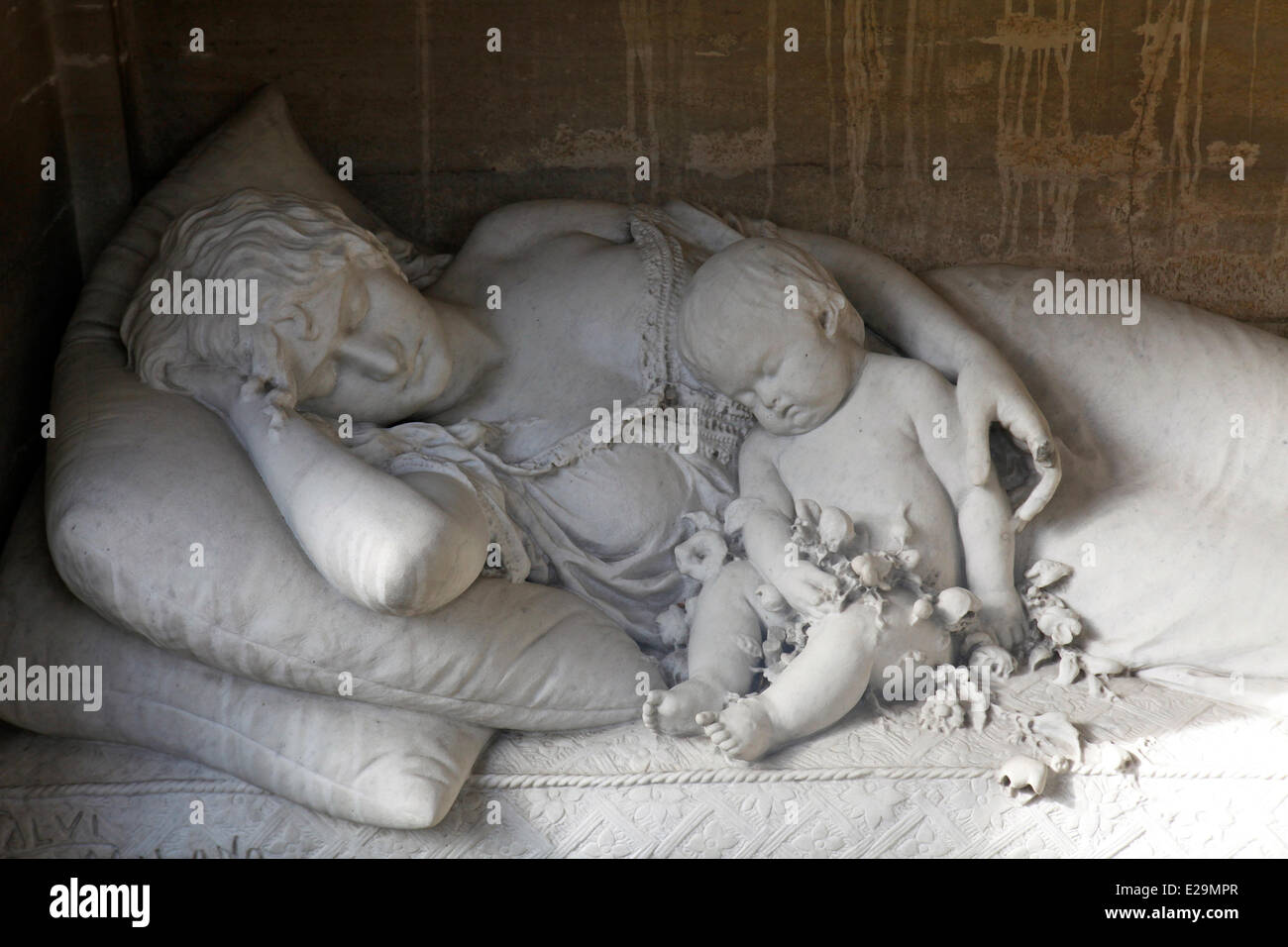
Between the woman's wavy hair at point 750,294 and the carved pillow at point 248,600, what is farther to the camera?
the woman's wavy hair at point 750,294

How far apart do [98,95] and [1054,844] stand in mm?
2677

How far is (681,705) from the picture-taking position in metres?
2.66

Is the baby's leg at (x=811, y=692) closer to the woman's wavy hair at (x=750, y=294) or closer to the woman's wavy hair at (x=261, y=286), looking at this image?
the woman's wavy hair at (x=750, y=294)

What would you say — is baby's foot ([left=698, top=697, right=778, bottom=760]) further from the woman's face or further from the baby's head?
the woman's face

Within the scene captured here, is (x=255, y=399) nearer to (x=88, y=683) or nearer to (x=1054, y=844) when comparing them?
(x=88, y=683)

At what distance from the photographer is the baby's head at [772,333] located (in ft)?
9.55

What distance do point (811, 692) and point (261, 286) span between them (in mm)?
1296

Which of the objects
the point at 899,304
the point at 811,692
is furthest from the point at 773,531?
the point at 899,304

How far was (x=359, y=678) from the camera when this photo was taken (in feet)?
8.50

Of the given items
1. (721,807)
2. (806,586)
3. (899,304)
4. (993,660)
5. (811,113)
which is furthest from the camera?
(811,113)

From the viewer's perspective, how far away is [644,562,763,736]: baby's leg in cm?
266

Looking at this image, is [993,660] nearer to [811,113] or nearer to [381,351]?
[381,351]

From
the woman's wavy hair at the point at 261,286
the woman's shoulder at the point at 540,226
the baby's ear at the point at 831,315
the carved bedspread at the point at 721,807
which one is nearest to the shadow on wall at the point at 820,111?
the woman's shoulder at the point at 540,226

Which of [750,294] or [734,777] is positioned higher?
[750,294]
